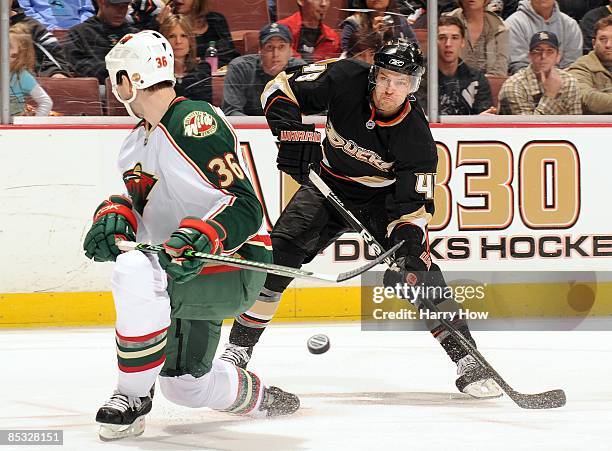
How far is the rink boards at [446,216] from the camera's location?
5191 mm

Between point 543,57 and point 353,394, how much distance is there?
2493 mm

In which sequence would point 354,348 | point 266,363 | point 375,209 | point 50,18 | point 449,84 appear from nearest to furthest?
1. point 375,209
2. point 266,363
3. point 354,348
4. point 50,18
5. point 449,84

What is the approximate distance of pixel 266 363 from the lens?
4391 mm

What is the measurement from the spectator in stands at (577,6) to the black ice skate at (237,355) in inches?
106

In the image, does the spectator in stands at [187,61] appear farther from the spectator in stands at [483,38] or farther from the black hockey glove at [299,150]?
the black hockey glove at [299,150]

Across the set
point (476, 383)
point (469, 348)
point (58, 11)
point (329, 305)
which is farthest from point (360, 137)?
point (58, 11)

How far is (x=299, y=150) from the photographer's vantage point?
3.95m

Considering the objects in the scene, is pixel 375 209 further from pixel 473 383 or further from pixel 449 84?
pixel 449 84

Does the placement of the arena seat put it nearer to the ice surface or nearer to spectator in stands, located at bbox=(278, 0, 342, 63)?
spectator in stands, located at bbox=(278, 0, 342, 63)

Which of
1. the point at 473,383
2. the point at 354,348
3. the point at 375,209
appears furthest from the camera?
the point at 354,348

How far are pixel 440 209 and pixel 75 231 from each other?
166 cm

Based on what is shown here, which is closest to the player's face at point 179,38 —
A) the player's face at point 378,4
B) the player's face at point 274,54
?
the player's face at point 274,54

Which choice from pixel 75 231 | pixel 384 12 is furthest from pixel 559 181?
pixel 75 231

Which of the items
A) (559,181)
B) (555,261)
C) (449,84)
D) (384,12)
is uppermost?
(384,12)
